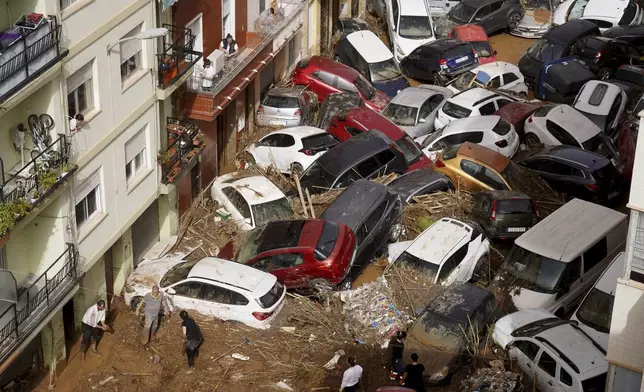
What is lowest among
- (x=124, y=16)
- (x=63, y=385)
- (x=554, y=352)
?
(x=63, y=385)

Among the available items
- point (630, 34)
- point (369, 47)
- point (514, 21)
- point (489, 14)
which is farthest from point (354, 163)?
point (514, 21)

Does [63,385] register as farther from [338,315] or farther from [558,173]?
[558,173]

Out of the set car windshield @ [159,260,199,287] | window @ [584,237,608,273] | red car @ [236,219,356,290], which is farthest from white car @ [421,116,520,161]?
car windshield @ [159,260,199,287]

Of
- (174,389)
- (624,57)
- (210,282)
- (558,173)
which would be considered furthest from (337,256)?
(624,57)

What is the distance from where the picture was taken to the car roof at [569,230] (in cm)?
2317

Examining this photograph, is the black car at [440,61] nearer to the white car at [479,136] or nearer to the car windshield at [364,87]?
the car windshield at [364,87]

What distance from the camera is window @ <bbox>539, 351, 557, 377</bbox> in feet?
65.4

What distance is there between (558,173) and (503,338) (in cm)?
815

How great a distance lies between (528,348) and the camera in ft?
67.3

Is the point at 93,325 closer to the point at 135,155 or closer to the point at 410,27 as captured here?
the point at 135,155

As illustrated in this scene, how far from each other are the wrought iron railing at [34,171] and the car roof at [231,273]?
388 centimetres

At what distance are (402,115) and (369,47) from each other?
4724 mm

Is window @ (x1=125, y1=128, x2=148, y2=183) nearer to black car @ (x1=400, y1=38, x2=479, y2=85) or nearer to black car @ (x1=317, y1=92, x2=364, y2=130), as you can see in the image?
black car @ (x1=317, y1=92, x2=364, y2=130)

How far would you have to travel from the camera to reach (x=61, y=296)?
20.1 m
